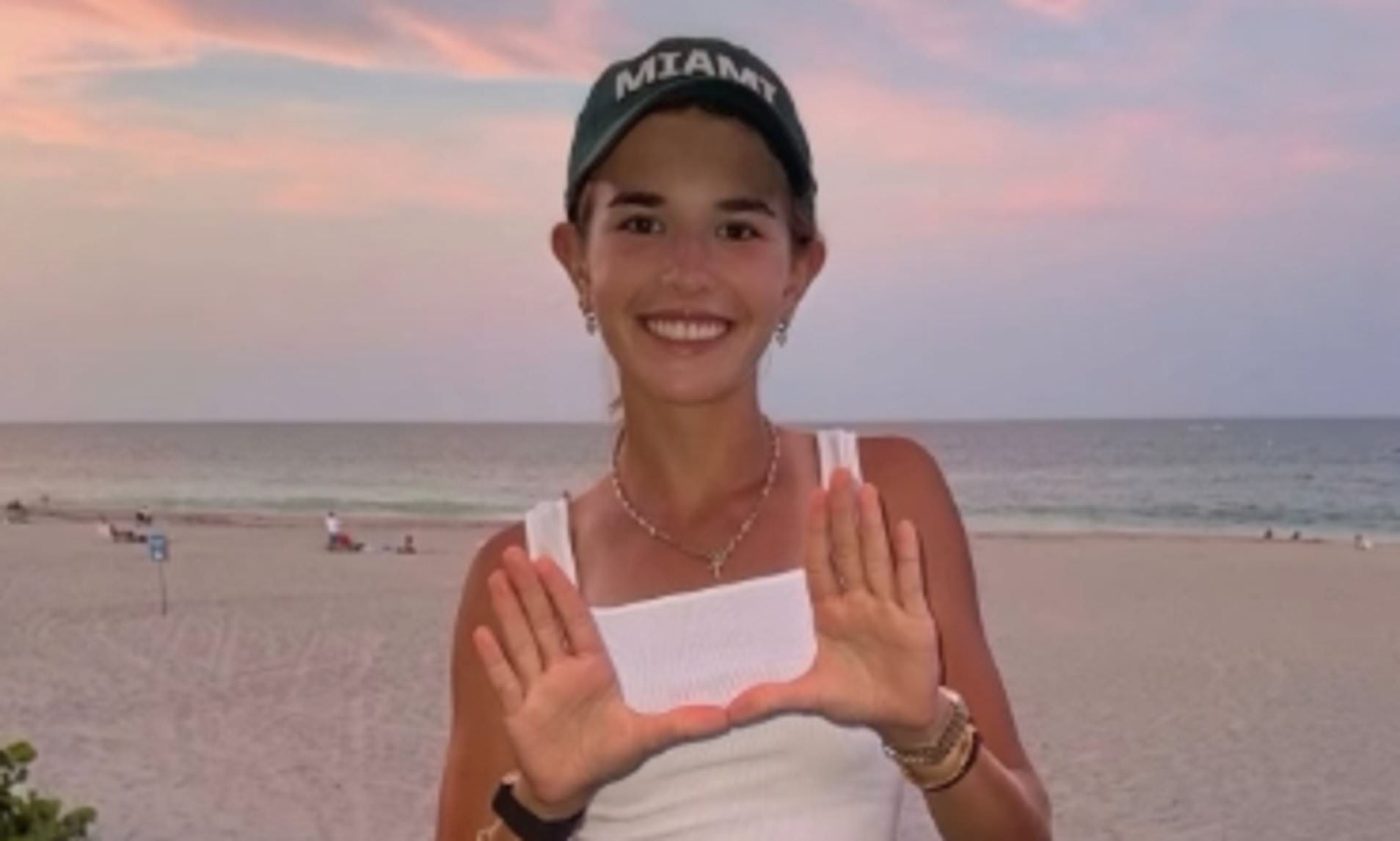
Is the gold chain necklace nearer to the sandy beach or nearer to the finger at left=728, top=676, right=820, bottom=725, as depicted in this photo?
the finger at left=728, top=676, right=820, bottom=725

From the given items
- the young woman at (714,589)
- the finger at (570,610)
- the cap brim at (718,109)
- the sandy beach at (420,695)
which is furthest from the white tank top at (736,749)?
the sandy beach at (420,695)

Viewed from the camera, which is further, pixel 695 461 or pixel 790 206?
pixel 695 461

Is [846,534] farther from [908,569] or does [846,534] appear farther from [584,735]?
[584,735]

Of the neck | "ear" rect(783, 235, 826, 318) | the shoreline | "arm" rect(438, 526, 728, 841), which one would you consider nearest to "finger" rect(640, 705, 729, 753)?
"arm" rect(438, 526, 728, 841)

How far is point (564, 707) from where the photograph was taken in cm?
180

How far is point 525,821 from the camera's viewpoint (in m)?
1.91

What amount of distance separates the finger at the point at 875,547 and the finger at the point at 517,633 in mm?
399

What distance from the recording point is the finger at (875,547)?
5.76 feet

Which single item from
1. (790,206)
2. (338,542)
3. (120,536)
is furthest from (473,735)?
(120,536)

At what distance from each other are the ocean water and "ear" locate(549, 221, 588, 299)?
17.3 m

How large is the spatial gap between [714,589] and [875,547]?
45 cm

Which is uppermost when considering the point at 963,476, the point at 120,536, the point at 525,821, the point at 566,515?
the point at 963,476

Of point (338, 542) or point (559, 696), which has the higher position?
point (338, 542)

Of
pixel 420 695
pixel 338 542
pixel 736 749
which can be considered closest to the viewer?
pixel 736 749
